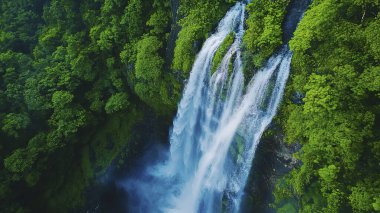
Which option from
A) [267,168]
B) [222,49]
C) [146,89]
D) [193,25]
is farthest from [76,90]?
[267,168]

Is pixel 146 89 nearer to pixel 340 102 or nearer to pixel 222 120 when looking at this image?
pixel 222 120

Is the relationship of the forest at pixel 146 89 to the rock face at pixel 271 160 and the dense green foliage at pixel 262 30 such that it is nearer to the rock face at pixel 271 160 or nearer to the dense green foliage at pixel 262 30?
the dense green foliage at pixel 262 30

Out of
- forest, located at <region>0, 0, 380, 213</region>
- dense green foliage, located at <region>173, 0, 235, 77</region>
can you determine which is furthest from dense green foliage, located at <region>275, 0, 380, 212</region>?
dense green foliage, located at <region>173, 0, 235, 77</region>

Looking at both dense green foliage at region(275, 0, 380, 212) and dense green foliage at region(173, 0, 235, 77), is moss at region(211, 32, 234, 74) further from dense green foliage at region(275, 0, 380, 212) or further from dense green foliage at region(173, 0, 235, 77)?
dense green foliage at region(275, 0, 380, 212)

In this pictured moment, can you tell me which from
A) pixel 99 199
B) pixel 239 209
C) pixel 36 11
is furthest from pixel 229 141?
pixel 36 11

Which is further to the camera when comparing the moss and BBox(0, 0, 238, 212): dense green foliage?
BBox(0, 0, 238, 212): dense green foliage

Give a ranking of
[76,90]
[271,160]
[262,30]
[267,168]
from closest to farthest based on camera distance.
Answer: [262,30]
[271,160]
[267,168]
[76,90]

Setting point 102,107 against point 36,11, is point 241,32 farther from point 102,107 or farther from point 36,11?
point 36,11
